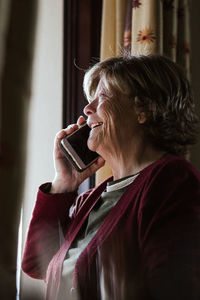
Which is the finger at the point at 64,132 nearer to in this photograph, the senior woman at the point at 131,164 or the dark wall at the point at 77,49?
the senior woman at the point at 131,164

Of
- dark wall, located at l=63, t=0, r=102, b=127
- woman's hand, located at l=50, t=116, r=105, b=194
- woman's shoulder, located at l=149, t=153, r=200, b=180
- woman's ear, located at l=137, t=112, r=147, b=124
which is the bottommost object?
Result: woman's hand, located at l=50, t=116, r=105, b=194

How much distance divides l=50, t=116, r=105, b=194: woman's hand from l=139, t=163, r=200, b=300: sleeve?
36cm

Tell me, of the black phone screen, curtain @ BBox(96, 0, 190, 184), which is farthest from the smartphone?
curtain @ BBox(96, 0, 190, 184)

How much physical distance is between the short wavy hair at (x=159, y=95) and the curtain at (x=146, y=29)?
287 millimetres

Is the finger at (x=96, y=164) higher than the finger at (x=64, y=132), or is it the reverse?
the finger at (x=64, y=132)

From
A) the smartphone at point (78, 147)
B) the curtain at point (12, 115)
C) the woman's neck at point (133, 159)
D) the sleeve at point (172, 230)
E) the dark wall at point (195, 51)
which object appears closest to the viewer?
the curtain at point (12, 115)

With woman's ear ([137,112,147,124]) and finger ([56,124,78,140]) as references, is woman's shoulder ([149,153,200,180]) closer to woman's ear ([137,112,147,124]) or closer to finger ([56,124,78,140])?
woman's ear ([137,112,147,124])

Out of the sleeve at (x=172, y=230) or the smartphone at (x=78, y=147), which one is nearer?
the sleeve at (x=172, y=230)

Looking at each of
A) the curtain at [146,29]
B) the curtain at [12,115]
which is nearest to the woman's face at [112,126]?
the curtain at [146,29]

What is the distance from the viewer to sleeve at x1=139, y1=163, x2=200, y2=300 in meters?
0.33

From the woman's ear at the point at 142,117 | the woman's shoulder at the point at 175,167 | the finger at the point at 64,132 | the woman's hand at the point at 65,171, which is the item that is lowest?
the woman's hand at the point at 65,171

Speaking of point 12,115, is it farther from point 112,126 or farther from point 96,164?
point 96,164

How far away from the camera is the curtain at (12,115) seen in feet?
0.34

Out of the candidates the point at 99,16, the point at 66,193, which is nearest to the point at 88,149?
the point at 66,193
